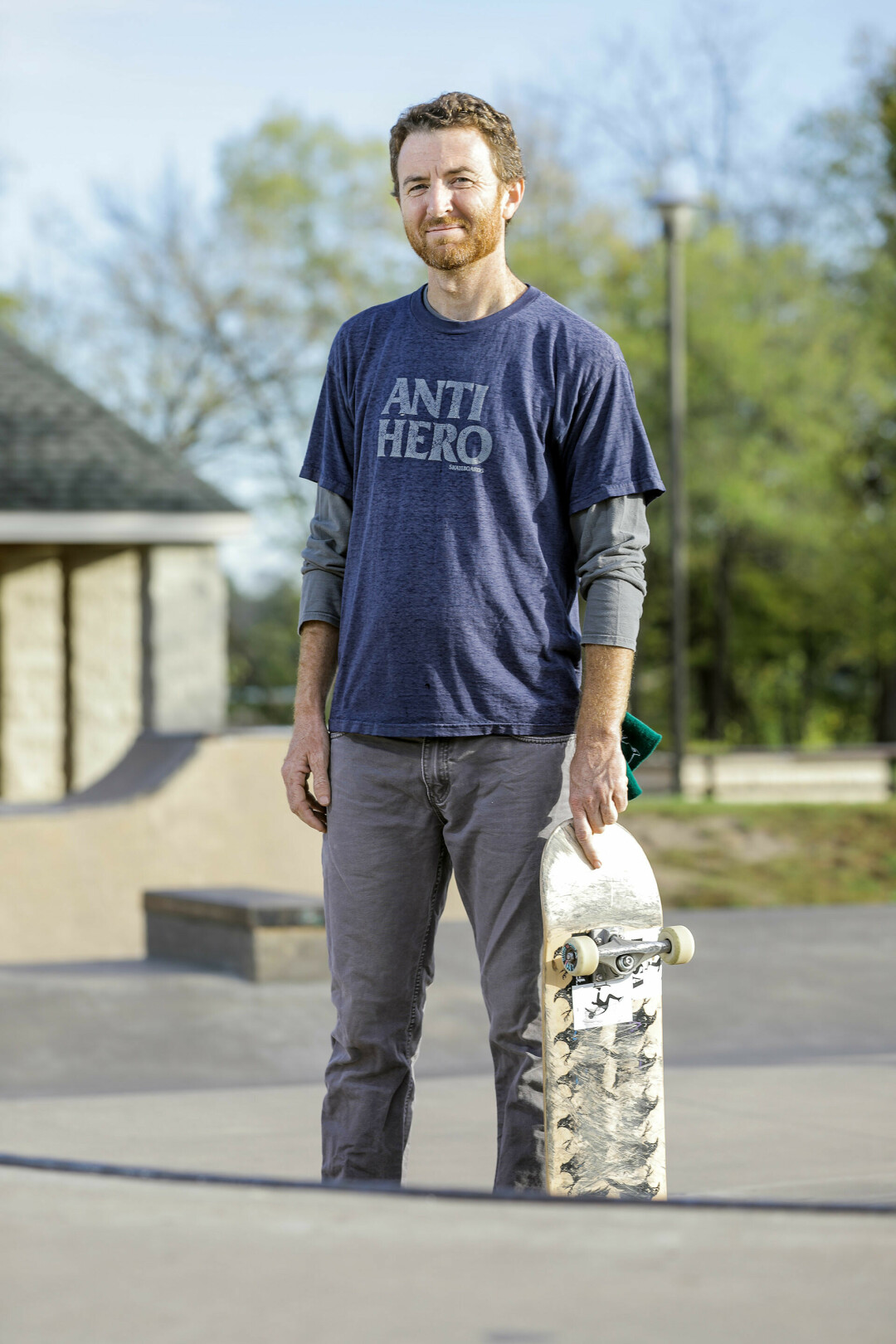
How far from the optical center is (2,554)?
13219mm

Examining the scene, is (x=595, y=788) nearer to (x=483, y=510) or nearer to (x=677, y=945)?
(x=677, y=945)

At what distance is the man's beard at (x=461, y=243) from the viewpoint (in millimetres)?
3178

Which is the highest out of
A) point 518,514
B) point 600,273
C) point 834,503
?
point 600,273

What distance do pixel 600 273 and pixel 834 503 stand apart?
6558mm

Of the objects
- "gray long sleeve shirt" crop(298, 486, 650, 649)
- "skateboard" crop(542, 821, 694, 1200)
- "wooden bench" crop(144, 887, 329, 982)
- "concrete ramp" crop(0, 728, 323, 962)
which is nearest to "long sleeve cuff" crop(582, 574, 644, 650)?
"gray long sleeve shirt" crop(298, 486, 650, 649)

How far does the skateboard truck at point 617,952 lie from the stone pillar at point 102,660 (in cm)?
1050

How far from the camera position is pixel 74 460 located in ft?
43.8

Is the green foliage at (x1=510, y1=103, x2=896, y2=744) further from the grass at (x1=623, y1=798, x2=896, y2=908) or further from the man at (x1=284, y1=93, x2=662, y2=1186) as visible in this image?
the man at (x1=284, y1=93, x2=662, y2=1186)

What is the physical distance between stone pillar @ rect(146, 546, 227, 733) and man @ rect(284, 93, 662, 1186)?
990cm

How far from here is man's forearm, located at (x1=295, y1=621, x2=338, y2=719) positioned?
10.9 ft

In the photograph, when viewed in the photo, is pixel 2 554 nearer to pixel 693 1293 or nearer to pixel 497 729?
pixel 497 729

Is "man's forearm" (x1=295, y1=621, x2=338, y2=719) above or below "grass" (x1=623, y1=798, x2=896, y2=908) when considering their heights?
above

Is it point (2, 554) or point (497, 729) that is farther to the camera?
point (2, 554)

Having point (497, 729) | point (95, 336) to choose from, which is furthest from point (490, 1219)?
point (95, 336)
